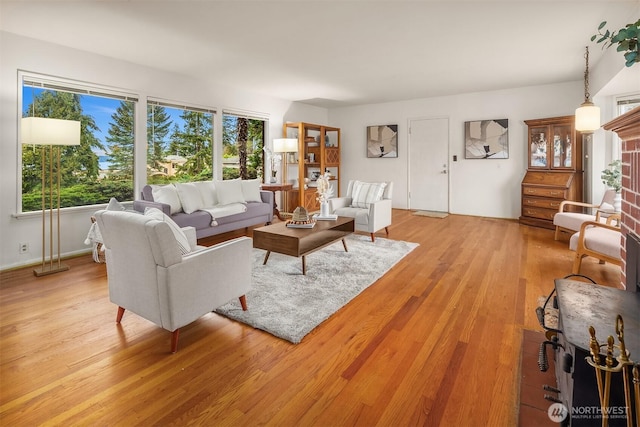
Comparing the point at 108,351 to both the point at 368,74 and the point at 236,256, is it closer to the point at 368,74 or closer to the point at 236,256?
the point at 236,256

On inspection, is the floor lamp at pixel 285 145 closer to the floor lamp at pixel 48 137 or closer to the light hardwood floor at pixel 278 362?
the floor lamp at pixel 48 137

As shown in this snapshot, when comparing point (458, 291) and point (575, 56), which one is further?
point (575, 56)

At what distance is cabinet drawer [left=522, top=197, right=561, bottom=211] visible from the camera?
5.34 m

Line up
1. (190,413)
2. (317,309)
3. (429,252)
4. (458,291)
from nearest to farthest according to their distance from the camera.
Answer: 1. (190,413)
2. (317,309)
3. (458,291)
4. (429,252)

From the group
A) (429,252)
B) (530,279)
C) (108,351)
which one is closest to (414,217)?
(429,252)

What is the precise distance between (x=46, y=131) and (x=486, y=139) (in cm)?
675

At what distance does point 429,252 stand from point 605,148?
3.33m

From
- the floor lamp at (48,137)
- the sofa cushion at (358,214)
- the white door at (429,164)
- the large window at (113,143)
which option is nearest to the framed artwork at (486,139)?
the white door at (429,164)

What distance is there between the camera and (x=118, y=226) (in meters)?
2.09

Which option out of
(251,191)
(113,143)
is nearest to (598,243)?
(251,191)

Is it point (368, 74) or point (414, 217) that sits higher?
point (368, 74)

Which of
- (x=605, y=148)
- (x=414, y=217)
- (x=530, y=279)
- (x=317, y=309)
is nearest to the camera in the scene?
(x=317, y=309)

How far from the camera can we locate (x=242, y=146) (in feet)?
21.4

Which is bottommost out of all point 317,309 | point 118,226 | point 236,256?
point 317,309
